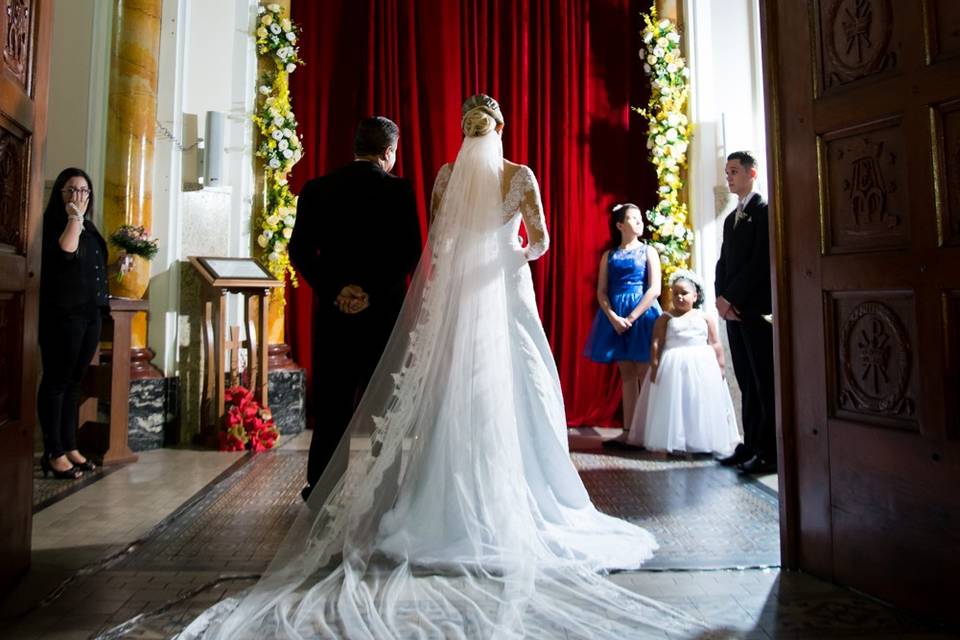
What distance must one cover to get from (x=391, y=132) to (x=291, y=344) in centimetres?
311

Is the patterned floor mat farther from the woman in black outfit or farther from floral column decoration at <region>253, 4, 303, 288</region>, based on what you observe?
floral column decoration at <region>253, 4, 303, 288</region>

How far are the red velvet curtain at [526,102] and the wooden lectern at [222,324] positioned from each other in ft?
2.22

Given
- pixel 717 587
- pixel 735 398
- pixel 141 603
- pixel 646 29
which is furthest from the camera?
pixel 646 29

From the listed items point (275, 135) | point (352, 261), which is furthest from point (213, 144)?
point (352, 261)

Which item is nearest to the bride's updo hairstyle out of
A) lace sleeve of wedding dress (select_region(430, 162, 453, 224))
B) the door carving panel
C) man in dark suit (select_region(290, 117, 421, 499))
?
Result: lace sleeve of wedding dress (select_region(430, 162, 453, 224))

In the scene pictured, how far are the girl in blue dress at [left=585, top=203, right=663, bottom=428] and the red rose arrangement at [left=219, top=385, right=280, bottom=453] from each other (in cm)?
237

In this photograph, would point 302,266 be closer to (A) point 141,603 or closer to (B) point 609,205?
(A) point 141,603

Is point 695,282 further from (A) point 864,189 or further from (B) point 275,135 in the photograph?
(B) point 275,135

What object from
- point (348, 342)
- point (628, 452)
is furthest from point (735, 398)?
point (348, 342)

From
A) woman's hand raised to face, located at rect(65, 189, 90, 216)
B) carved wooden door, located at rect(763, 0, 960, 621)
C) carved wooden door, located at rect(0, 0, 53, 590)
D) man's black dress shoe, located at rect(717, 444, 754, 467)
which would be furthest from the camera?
man's black dress shoe, located at rect(717, 444, 754, 467)

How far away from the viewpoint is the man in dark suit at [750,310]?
3.69 metres

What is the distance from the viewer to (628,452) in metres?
4.36

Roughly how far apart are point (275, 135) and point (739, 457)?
397 centimetres

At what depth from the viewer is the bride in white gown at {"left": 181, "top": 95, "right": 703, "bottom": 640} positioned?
1799 millimetres
